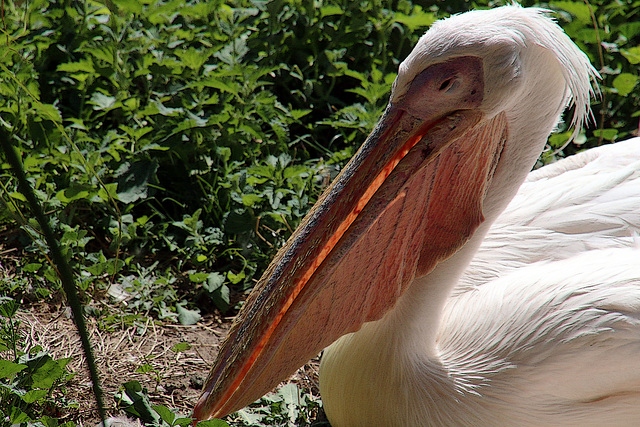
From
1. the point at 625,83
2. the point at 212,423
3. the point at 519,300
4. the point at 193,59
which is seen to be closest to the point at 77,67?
the point at 193,59

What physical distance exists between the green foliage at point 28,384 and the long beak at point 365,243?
0.42m

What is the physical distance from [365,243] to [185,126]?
3.89 feet

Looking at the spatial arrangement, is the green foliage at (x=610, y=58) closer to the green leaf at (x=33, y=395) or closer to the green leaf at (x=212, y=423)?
the green leaf at (x=212, y=423)

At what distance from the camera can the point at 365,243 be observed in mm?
1779

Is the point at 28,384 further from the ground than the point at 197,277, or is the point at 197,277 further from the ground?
the point at 28,384

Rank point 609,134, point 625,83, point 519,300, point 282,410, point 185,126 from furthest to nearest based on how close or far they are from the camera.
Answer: point 625,83 → point 609,134 → point 185,126 → point 282,410 → point 519,300

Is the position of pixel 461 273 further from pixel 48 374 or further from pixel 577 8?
pixel 577 8

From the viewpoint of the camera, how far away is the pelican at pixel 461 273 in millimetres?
1638

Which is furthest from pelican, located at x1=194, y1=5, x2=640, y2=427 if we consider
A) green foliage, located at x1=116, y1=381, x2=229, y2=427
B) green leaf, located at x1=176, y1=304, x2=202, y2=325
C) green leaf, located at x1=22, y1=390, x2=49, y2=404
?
green leaf, located at x1=176, y1=304, x2=202, y2=325

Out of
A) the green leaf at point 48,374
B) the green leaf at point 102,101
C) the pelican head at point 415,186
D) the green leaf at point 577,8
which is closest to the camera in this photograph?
the pelican head at point 415,186

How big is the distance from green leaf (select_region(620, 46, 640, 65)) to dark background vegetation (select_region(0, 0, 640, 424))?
13 mm

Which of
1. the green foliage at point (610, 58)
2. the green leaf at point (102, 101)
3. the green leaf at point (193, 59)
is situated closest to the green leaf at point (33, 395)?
the green leaf at point (102, 101)

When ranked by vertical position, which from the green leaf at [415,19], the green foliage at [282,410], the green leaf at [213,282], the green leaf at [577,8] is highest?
the green leaf at [415,19]

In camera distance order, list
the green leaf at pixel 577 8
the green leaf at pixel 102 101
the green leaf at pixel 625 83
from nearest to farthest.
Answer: the green leaf at pixel 102 101
the green leaf at pixel 625 83
the green leaf at pixel 577 8
